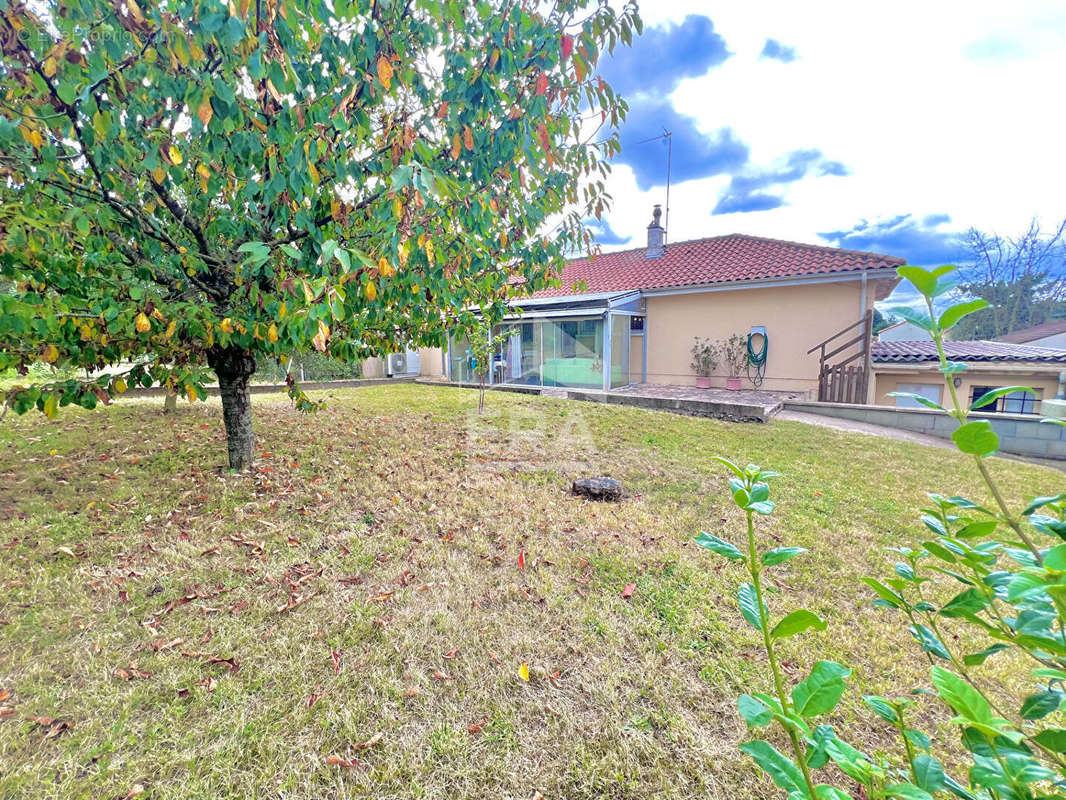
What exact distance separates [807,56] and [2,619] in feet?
30.8

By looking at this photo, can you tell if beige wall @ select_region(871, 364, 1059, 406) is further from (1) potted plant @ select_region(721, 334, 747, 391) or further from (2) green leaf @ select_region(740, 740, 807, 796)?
(2) green leaf @ select_region(740, 740, 807, 796)

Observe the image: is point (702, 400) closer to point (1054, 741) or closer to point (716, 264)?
point (716, 264)

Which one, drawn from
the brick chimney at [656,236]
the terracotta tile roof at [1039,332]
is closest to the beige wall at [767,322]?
the brick chimney at [656,236]

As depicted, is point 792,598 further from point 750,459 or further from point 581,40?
point 581,40

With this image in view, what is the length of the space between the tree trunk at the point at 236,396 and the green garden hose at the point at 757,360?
455 inches

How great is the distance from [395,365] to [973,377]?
1827 centimetres

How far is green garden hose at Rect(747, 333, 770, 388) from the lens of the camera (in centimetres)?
1177

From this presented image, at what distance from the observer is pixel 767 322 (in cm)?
1176

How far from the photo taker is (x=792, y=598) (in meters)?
2.83

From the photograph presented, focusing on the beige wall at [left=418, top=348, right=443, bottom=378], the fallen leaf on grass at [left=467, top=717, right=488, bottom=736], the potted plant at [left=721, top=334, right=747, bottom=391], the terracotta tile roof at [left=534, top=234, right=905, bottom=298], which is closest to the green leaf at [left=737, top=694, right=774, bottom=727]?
the fallen leaf on grass at [left=467, top=717, right=488, bottom=736]

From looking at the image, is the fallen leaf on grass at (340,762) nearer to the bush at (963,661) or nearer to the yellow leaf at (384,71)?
the bush at (963,661)

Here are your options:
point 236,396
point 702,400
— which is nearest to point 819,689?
point 236,396

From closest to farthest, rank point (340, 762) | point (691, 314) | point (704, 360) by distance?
point (340, 762), point (704, 360), point (691, 314)

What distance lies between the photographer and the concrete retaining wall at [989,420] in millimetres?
7148
